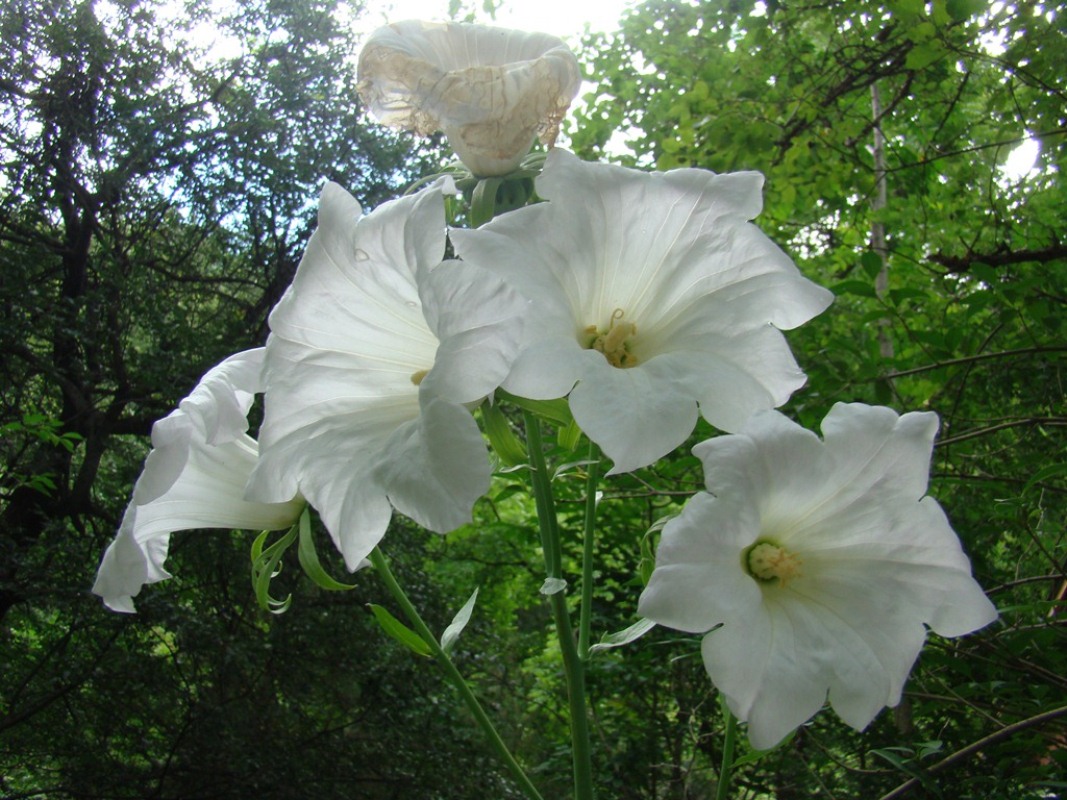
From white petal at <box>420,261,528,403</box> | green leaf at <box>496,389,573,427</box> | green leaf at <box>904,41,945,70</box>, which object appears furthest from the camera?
green leaf at <box>904,41,945,70</box>

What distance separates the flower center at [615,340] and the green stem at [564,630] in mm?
79

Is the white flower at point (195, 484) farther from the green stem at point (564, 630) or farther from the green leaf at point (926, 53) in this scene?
the green leaf at point (926, 53)

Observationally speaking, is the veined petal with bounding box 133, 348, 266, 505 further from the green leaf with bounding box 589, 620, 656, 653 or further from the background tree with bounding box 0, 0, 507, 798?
the background tree with bounding box 0, 0, 507, 798

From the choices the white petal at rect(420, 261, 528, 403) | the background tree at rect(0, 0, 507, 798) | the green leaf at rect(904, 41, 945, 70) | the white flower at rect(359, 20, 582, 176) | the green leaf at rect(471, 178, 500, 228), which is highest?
the white flower at rect(359, 20, 582, 176)

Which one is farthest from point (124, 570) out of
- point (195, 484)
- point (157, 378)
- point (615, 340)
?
point (157, 378)

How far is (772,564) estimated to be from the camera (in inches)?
28.9

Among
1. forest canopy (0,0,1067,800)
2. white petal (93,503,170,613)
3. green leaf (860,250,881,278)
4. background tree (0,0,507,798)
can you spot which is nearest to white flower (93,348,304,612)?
white petal (93,503,170,613)

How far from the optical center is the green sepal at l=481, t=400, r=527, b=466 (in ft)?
2.22

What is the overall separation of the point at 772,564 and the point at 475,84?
481 millimetres

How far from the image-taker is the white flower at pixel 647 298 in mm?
598

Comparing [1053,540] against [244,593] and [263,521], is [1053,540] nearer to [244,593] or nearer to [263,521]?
[263,521]

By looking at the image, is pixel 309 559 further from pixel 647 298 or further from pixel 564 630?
pixel 647 298

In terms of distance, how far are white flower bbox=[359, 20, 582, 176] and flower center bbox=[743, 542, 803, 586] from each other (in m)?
0.39

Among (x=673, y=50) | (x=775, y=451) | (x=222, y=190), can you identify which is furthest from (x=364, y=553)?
(x=222, y=190)
